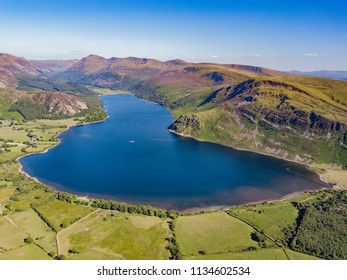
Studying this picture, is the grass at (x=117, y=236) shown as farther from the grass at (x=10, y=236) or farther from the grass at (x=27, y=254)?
the grass at (x=10, y=236)

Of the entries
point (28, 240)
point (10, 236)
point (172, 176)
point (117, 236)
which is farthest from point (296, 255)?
point (10, 236)

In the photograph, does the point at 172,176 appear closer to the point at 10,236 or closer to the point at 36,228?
the point at 36,228

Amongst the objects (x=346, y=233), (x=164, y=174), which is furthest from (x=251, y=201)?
(x=164, y=174)

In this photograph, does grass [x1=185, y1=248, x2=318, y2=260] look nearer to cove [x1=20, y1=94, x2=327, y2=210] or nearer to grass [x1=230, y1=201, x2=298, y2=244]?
grass [x1=230, y1=201, x2=298, y2=244]

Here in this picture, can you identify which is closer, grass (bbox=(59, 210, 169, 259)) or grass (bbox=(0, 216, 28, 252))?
grass (bbox=(59, 210, 169, 259))

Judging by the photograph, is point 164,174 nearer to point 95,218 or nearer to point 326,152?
point 95,218

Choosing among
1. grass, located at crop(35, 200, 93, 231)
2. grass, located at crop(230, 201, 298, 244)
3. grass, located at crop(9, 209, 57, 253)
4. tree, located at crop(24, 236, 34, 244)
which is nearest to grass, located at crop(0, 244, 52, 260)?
tree, located at crop(24, 236, 34, 244)

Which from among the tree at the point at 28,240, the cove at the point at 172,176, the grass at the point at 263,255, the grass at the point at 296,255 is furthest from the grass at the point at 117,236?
the grass at the point at 296,255
